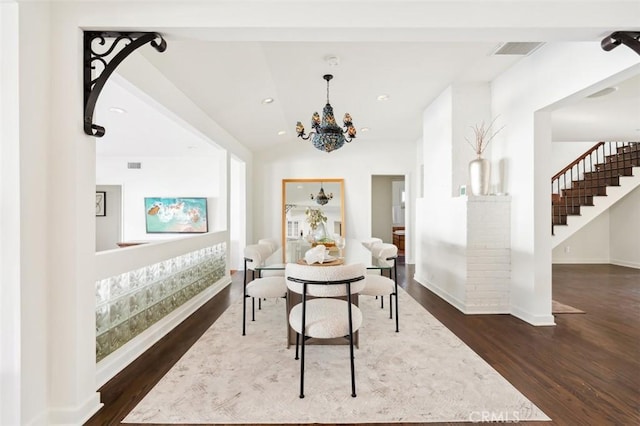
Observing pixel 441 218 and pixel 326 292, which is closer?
pixel 326 292

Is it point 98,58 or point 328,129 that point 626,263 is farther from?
point 98,58

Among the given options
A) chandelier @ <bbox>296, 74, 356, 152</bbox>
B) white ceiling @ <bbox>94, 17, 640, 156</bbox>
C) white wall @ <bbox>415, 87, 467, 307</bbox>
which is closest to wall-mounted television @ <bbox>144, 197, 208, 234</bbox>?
white ceiling @ <bbox>94, 17, 640, 156</bbox>

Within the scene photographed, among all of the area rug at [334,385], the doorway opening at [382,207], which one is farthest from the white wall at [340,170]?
the area rug at [334,385]

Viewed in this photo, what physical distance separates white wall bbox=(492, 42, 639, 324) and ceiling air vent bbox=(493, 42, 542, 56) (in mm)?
173

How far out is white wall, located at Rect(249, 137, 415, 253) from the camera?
7.13m

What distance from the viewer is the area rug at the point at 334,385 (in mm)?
1846

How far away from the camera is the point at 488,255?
12.2 ft

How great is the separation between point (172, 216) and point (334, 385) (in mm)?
5465

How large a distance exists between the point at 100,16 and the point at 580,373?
3.88m

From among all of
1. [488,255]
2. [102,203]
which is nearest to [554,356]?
[488,255]
